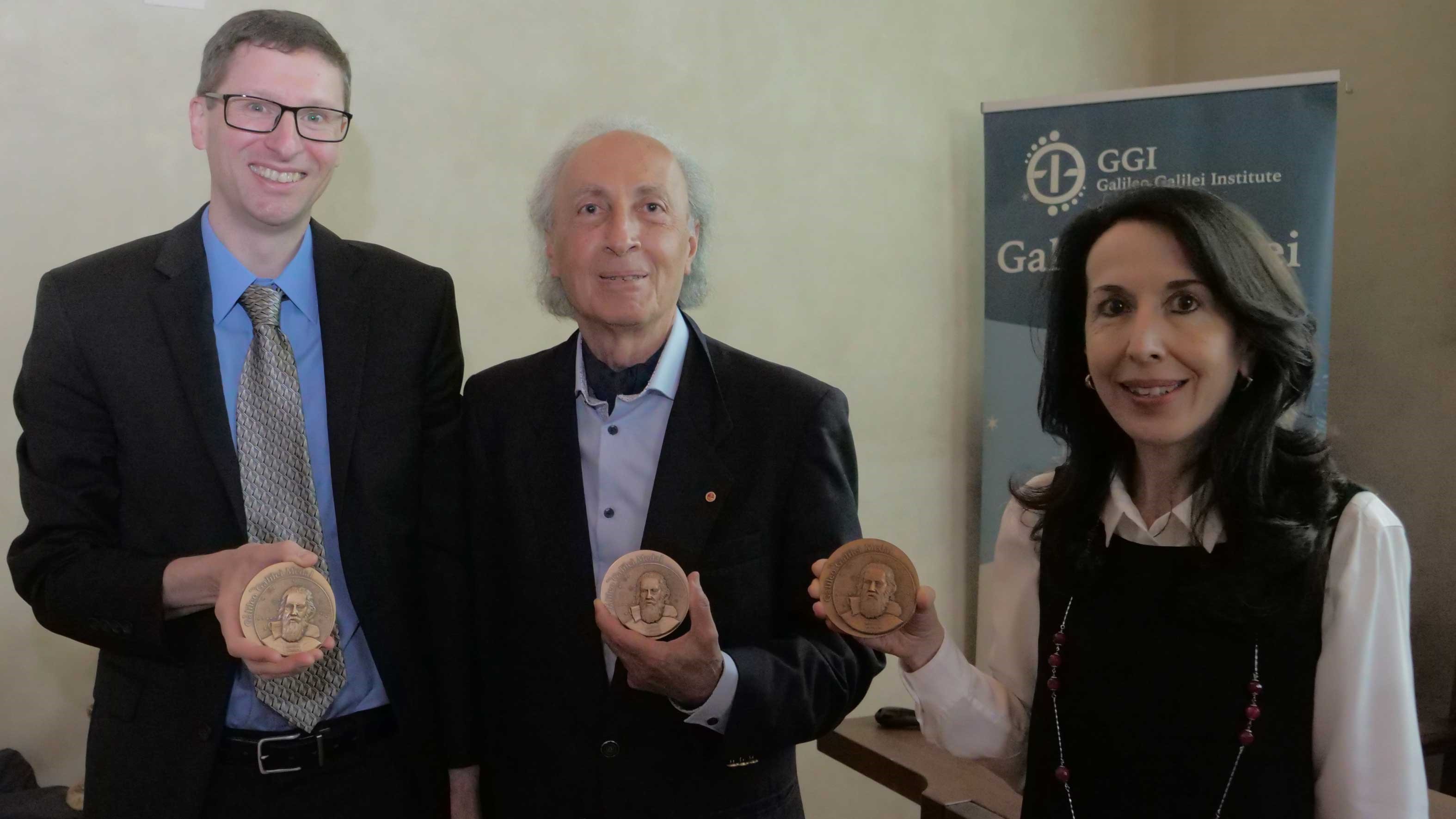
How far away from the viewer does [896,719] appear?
3.14 meters

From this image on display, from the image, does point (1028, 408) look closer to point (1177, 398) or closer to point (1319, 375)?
point (1319, 375)

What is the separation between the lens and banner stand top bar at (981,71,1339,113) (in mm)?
3893

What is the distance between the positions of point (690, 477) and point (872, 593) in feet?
1.21

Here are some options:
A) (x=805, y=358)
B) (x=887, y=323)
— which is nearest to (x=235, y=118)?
(x=805, y=358)

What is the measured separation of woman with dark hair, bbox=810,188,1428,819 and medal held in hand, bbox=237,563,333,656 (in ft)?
2.36

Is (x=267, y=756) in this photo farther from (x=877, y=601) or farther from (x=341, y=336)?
(x=877, y=601)

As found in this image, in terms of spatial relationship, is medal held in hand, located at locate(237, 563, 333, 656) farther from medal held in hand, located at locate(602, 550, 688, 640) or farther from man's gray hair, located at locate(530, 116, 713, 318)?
man's gray hair, located at locate(530, 116, 713, 318)

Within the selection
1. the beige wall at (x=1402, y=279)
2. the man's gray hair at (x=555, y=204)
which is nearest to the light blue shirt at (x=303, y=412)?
the man's gray hair at (x=555, y=204)

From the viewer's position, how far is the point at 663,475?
190cm

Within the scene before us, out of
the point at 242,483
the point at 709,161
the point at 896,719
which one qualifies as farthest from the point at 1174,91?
the point at 242,483

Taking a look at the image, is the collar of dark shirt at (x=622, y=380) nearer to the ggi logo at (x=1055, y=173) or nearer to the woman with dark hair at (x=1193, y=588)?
the woman with dark hair at (x=1193, y=588)

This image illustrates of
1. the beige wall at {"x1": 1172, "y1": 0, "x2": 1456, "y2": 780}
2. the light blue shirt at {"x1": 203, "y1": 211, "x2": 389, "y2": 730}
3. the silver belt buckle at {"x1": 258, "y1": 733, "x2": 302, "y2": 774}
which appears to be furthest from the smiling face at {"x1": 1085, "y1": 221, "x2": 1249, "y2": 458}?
the beige wall at {"x1": 1172, "y1": 0, "x2": 1456, "y2": 780}

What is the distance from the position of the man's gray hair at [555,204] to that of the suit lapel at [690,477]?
25 centimetres

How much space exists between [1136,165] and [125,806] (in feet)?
11.9
